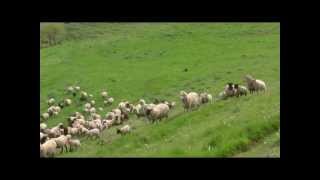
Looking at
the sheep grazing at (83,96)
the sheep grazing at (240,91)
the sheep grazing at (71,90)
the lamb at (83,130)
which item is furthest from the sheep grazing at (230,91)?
the sheep grazing at (71,90)

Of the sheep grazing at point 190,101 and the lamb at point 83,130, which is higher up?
the sheep grazing at point 190,101

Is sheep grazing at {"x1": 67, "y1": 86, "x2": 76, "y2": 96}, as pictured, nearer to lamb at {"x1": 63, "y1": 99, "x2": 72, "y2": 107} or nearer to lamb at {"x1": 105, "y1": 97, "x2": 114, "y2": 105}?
lamb at {"x1": 63, "y1": 99, "x2": 72, "y2": 107}

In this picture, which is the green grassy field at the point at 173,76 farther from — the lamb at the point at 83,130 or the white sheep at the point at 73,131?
the white sheep at the point at 73,131

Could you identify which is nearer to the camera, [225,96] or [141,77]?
[225,96]

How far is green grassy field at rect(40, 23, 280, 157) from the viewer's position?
69.7ft

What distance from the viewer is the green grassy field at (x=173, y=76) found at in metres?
21.2

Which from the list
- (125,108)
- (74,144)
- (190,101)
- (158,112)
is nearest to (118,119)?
(125,108)

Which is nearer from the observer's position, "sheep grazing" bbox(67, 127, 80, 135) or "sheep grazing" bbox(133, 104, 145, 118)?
"sheep grazing" bbox(67, 127, 80, 135)

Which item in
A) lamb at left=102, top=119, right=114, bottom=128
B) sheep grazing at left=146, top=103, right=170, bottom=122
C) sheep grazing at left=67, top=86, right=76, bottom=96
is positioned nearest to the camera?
sheep grazing at left=146, top=103, right=170, bottom=122

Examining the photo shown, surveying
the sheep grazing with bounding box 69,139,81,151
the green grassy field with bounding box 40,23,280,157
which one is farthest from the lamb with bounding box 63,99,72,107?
the sheep grazing with bounding box 69,139,81,151
